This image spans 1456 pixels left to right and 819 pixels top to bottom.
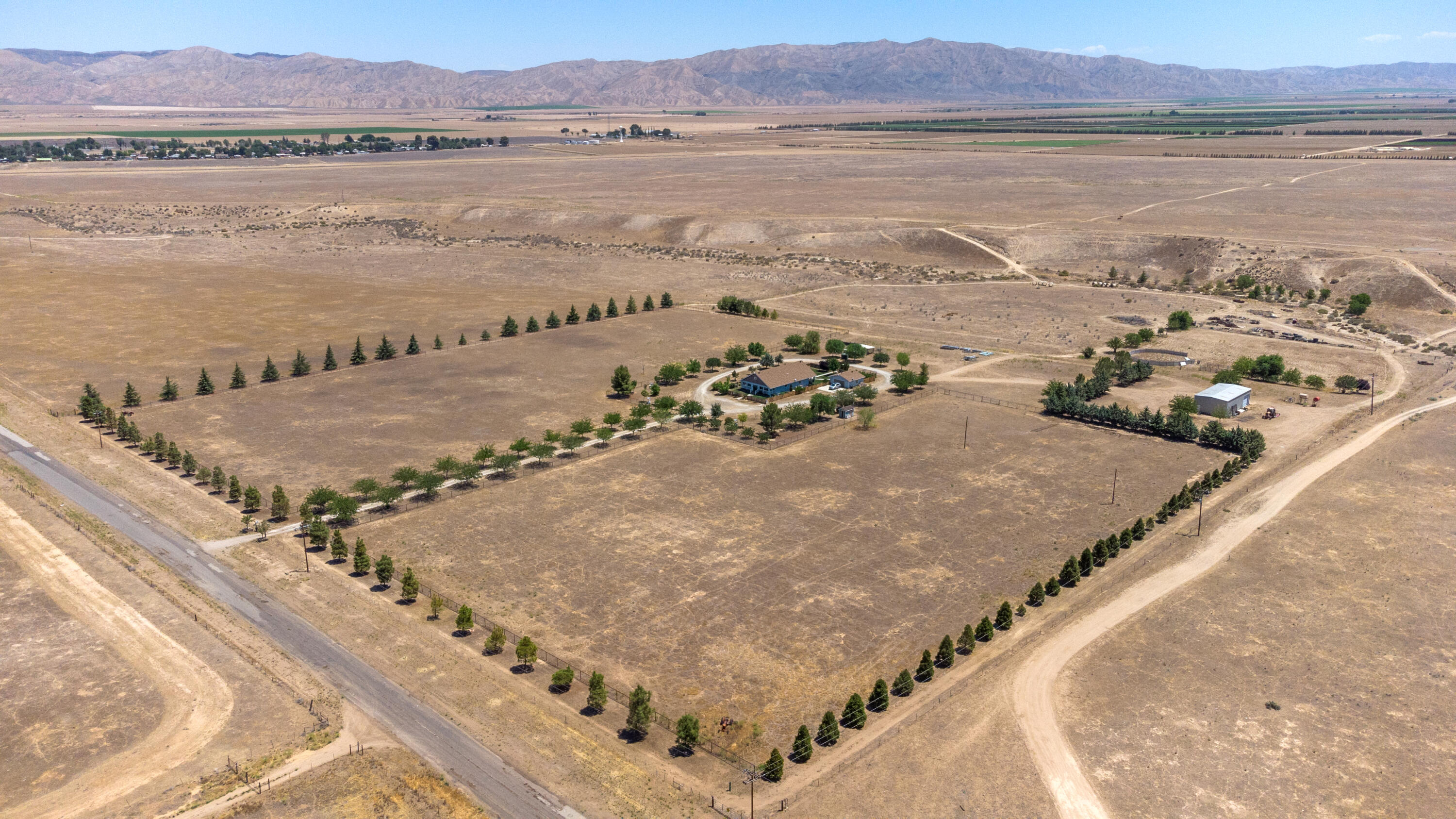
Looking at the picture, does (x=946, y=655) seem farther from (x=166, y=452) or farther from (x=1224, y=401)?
(x=166, y=452)

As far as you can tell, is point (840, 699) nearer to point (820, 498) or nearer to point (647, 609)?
point (647, 609)

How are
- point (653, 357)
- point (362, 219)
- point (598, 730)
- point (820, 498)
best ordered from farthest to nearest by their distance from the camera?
point (362, 219) → point (653, 357) → point (820, 498) → point (598, 730)

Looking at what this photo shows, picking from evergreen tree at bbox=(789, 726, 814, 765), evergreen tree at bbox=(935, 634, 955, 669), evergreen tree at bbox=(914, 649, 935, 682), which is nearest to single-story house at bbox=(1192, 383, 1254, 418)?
evergreen tree at bbox=(935, 634, 955, 669)

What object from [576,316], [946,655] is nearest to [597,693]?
[946,655]

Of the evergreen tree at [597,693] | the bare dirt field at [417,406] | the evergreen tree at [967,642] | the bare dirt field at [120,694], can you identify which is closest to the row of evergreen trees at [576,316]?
the bare dirt field at [417,406]

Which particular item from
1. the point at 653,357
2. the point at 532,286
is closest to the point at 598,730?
the point at 653,357

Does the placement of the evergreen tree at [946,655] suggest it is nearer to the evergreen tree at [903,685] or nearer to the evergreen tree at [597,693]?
the evergreen tree at [903,685]

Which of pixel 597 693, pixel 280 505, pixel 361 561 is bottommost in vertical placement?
pixel 597 693
